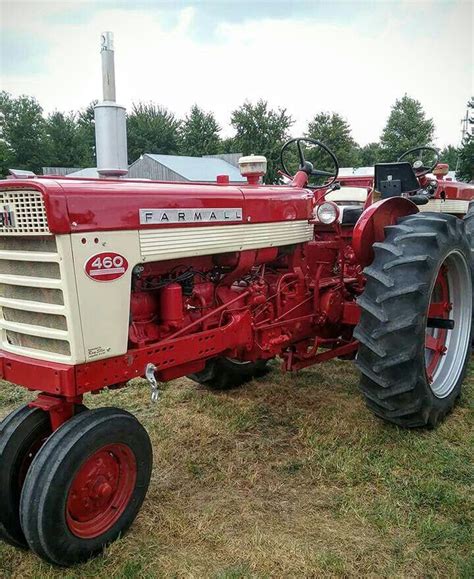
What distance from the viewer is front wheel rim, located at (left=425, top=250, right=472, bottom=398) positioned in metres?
3.78

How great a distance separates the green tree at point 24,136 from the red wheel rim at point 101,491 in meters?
52.3

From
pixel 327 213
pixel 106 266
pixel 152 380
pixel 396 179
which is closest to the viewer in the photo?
pixel 106 266

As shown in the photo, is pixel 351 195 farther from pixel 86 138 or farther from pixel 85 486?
pixel 86 138

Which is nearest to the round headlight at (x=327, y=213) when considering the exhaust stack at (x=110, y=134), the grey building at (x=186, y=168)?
the exhaust stack at (x=110, y=134)

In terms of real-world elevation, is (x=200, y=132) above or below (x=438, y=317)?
above

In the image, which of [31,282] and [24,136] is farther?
[24,136]

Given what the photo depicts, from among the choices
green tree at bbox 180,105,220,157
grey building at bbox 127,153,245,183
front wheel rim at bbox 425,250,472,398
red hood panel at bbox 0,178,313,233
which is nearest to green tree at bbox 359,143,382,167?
green tree at bbox 180,105,220,157

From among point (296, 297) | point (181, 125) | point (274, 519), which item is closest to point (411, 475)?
point (274, 519)

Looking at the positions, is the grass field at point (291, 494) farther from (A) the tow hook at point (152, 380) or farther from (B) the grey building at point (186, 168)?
(B) the grey building at point (186, 168)

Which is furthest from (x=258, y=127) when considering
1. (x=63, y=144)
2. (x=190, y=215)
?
(x=190, y=215)

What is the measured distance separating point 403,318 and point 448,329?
896 millimetres

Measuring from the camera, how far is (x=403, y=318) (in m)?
3.05

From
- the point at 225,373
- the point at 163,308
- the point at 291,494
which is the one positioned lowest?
the point at 291,494

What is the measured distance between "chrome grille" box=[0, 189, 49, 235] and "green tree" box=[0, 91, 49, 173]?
52.1 m
